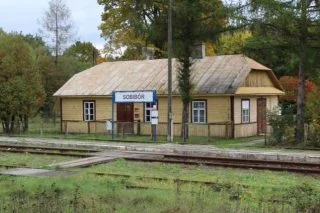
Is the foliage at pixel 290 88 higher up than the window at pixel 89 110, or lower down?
higher up

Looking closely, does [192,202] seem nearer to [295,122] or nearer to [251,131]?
[295,122]

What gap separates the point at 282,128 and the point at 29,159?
11.7 m

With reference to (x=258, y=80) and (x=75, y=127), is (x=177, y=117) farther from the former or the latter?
(x=75, y=127)

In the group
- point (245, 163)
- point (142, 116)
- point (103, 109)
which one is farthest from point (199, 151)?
point (103, 109)

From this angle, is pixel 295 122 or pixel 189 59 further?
pixel 189 59

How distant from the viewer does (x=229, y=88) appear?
3125 cm

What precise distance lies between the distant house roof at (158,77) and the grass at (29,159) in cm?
1223

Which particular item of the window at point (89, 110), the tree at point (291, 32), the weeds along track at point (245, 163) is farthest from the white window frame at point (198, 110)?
the weeds along track at point (245, 163)

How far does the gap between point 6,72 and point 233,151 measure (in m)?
18.7

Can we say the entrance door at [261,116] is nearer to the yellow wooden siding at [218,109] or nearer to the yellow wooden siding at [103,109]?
the yellow wooden siding at [218,109]

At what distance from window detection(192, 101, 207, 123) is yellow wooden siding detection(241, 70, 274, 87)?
265cm

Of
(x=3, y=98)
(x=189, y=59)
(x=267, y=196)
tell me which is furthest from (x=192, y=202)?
(x=3, y=98)

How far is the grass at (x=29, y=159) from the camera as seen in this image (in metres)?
18.6

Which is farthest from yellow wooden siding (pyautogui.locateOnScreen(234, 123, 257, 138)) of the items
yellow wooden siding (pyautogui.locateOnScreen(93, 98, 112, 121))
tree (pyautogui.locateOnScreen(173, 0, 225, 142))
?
yellow wooden siding (pyautogui.locateOnScreen(93, 98, 112, 121))
